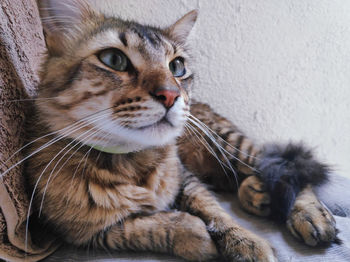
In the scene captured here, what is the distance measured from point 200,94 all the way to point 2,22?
0.97 meters

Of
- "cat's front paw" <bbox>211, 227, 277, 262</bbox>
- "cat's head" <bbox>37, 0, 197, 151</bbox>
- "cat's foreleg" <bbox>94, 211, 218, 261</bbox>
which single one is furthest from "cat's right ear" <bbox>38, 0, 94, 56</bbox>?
"cat's front paw" <bbox>211, 227, 277, 262</bbox>

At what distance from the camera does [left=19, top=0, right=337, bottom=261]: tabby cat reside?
628 mm

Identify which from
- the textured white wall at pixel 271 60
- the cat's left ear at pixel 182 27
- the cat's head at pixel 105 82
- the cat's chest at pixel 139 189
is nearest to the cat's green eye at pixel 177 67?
the cat's head at pixel 105 82

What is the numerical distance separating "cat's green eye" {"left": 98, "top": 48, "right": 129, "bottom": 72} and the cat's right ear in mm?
137

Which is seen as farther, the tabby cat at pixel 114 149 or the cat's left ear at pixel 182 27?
the cat's left ear at pixel 182 27

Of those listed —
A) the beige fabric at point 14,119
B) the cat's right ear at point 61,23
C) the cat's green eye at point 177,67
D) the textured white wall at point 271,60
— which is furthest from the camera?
the textured white wall at point 271,60

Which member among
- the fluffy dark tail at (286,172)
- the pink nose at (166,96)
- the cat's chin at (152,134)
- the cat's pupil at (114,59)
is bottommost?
the fluffy dark tail at (286,172)

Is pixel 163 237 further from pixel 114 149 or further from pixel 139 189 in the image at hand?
pixel 114 149

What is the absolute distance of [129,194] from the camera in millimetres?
707

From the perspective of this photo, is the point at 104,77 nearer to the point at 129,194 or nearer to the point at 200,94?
the point at 129,194

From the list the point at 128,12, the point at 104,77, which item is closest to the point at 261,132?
the point at 128,12

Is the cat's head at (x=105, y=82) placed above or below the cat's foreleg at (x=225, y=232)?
above

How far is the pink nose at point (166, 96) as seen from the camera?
0.60 metres

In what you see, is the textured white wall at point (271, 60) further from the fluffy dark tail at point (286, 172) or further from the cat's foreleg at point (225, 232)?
the cat's foreleg at point (225, 232)
